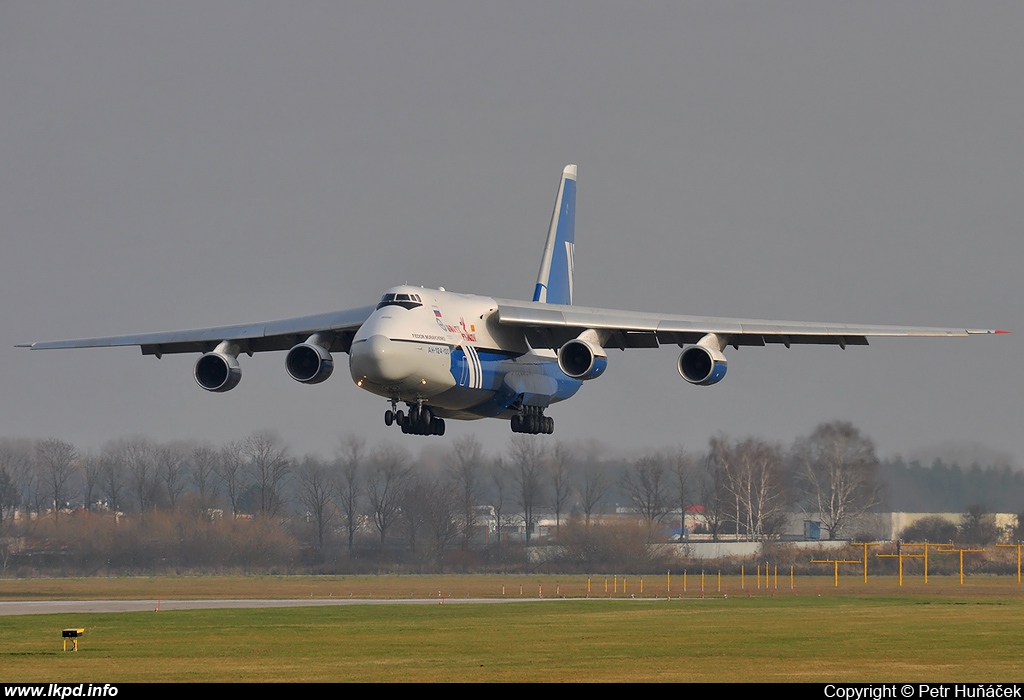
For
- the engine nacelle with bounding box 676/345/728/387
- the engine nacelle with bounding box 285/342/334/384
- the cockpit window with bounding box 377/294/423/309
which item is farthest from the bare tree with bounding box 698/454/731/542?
the cockpit window with bounding box 377/294/423/309

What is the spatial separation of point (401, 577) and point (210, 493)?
7.16 metres

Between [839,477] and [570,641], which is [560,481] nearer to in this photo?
[839,477]

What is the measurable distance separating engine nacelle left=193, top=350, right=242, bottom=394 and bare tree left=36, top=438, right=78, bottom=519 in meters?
20.3

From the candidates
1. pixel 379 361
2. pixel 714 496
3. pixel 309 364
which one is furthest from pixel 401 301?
pixel 714 496

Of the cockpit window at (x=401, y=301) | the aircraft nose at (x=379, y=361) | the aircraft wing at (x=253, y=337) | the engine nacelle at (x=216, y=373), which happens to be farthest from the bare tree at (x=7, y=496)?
the aircraft nose at (x=379, y=361)

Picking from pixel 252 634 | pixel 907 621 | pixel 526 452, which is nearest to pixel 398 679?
pixel 252 634

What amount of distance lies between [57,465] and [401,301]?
2675cm

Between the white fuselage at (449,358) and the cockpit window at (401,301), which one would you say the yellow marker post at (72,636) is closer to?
the white fuselage at (449,358)

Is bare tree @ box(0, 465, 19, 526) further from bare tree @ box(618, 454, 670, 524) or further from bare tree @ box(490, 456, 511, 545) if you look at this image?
bare tree @ box(618, 454, 670, 524)

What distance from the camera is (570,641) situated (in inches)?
963

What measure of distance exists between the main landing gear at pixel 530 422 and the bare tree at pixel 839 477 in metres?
17.1

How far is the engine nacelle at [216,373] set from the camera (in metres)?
32.4

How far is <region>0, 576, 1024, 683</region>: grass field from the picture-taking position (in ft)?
63.9

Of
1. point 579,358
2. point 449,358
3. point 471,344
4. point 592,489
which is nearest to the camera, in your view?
point 449,358
